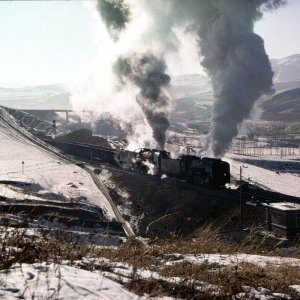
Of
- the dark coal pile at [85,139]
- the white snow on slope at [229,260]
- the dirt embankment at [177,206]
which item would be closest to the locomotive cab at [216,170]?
the dirt embankment at [177,206]

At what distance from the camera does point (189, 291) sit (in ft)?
14.7

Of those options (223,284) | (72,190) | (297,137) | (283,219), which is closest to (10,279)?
(223,284)

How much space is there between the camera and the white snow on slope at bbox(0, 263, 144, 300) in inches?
138

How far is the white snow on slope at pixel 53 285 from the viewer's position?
11.5 ft

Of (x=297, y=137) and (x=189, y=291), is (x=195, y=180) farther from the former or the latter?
(x=297, y=137)

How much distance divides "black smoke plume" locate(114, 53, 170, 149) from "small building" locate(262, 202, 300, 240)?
3739 centimetres

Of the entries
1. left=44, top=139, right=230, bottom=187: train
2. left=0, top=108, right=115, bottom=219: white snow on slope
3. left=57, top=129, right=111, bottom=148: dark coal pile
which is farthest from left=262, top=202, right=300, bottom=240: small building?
left=57, top=129, right=111, bottom=148: dark coal pile

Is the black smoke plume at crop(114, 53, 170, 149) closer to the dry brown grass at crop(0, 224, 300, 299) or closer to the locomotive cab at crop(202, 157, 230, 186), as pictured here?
the locomotive cab at crop(202, 157, 230, 186)

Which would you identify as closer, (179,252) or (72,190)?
(179,252)

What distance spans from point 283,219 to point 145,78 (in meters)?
44.6

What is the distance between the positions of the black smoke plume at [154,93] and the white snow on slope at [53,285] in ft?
200

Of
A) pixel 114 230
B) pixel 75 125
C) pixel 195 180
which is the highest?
pixel 75 125

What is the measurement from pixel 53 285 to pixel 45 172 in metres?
55.8

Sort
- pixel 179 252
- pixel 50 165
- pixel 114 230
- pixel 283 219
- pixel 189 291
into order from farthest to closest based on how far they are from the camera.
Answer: pixel 50 165, pixel 114 230, pixel 283 219, pixel 179 252, pixel 189 291
